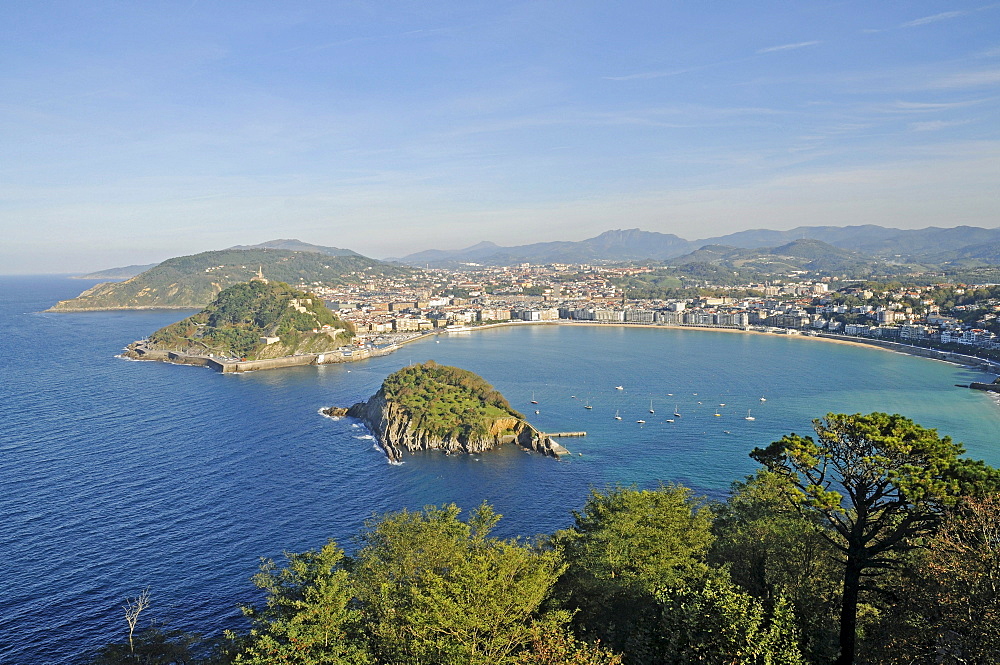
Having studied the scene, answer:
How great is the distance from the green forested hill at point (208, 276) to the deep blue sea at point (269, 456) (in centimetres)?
5653

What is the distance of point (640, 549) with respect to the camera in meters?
10.8

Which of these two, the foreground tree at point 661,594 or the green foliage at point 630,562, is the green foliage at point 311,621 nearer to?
the foreground tree at point 661,594

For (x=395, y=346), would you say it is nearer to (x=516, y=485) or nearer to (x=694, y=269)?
(x=516, y=485)

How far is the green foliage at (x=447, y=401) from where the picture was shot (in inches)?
1121

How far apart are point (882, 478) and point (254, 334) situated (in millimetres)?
56189

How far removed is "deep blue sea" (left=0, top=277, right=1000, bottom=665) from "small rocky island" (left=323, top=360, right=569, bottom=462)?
1.07 meters

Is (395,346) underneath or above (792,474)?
underneath

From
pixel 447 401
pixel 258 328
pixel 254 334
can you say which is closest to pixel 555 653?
pixel 447 401

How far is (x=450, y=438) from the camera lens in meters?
27.9

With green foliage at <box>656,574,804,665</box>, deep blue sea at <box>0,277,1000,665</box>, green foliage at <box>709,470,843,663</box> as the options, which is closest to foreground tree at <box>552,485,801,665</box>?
green foliage at <box>656,574,804,665</box>

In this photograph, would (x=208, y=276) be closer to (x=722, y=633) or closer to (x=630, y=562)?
(x=630, y=562)

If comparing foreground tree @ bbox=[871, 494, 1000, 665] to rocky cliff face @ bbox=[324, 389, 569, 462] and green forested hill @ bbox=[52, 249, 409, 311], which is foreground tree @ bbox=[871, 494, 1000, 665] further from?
green forested hill @ bbox=[52, 249, 409, 311]

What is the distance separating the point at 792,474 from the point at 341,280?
446ft

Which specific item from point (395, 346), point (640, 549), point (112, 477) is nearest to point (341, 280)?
point (395, 346)
